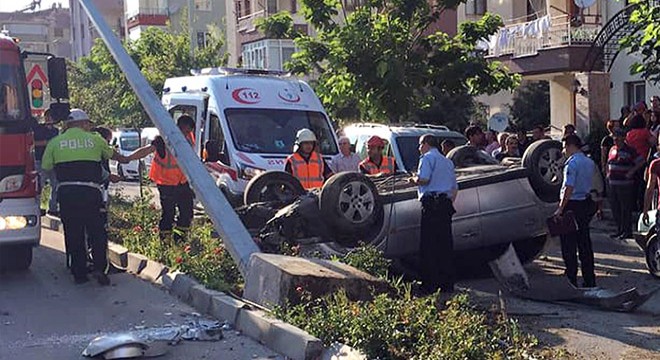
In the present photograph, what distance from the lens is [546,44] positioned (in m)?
23.2

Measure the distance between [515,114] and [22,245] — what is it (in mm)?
20030

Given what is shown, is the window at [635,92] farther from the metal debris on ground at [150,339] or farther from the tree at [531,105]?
the metal debris on ground at [150,339]

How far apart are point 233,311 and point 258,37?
34260mm

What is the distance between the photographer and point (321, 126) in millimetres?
13047

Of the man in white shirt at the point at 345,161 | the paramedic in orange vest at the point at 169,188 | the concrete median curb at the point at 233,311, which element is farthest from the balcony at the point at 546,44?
the concrete median curb at the point at 233,311

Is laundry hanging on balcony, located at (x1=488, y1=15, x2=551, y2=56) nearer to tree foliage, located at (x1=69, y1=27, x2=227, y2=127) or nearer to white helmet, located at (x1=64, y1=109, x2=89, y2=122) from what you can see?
tree foliage, located at (x1=69, y1=27, x2=227, y2=127)

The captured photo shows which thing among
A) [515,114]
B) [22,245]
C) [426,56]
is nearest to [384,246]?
[22,245]

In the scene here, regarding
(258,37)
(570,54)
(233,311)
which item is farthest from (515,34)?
(233,311)

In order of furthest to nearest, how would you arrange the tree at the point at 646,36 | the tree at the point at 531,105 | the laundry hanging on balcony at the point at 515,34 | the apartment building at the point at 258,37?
the apartment building at the point at 258,37, the tree at the point at 531,105, the laundry hanging on balcony at the point at 515,34, the tree at the point at 646,36

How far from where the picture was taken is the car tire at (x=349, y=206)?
8.31 meters

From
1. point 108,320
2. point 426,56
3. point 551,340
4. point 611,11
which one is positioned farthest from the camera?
point 611,11

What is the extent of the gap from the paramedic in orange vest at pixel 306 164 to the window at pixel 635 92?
14399 millimetres

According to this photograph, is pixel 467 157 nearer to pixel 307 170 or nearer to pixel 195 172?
pixel 307 170

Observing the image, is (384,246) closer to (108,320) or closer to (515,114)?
(108,320)
